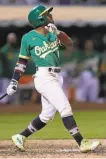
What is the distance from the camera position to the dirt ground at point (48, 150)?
7516 millimetres

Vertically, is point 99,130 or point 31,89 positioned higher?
point 99,130

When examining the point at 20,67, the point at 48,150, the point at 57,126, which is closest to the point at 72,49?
the point at 57,126

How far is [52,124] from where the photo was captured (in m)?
12.0

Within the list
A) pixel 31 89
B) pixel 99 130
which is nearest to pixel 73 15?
pixel 31 89

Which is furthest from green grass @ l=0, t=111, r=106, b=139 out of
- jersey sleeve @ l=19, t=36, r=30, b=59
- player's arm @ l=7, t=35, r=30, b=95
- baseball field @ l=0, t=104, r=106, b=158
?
jersey sleeve @ l=19, t=36, r=30, b=59

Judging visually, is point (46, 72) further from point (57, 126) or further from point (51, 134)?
point (57, 126)

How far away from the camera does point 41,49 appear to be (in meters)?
7.92

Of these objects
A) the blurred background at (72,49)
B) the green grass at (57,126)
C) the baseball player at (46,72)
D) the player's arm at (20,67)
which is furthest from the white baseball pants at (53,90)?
the blurred background at (72,49)

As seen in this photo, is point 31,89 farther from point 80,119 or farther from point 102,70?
point 80,119

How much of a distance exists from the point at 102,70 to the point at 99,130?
718 centimetres

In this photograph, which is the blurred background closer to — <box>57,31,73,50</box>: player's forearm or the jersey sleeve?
<box>57,31,73,50</box>: player's forearm

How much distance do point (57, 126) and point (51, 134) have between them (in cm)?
143

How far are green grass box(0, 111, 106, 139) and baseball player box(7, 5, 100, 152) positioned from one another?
1.66m

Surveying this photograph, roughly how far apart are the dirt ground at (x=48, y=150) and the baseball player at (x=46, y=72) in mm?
145
